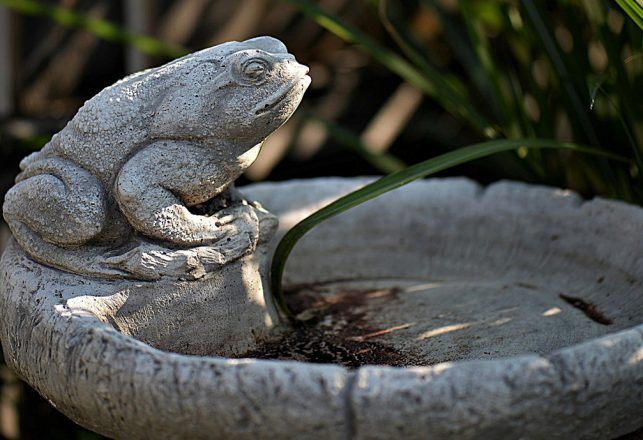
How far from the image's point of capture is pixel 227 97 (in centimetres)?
119

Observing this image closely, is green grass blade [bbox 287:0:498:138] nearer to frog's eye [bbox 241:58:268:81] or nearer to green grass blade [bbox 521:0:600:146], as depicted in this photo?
green grass blade [bbox 521:0:600:146]

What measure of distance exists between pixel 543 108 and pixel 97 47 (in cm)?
Result: 164

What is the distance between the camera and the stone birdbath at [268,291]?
36.4 inches

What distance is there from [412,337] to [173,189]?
1.37ft

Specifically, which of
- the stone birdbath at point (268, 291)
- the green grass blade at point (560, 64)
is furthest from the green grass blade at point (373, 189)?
the green grass blade at point (560, 64)

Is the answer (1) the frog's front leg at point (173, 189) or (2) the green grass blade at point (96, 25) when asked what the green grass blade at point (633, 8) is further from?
(2) the green grass blade at point (96, 25)

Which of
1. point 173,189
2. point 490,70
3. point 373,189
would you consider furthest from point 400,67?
point 173,189

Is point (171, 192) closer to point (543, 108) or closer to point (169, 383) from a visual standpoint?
point (169, 383)

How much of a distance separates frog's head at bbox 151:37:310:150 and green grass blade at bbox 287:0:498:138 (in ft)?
1.34

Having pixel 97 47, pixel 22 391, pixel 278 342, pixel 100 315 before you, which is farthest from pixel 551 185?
pixel 97 47

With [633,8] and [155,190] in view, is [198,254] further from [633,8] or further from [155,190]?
[633,8]

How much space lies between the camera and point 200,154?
1.21 m

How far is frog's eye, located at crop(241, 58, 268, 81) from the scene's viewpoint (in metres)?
1.18

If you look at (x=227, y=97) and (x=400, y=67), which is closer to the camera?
(x=227, y=97)
